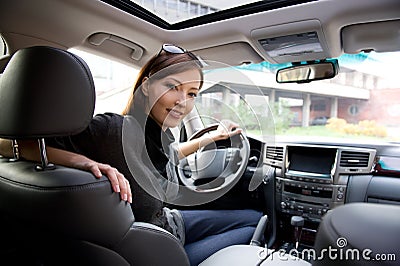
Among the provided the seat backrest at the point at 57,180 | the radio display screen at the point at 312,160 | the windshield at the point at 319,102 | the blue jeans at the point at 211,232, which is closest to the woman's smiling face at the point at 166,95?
A: the windshield at the point at 319,102

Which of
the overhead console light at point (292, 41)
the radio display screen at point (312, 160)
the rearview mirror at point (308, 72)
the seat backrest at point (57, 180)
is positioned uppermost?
the overhead console light at point (292, 41)

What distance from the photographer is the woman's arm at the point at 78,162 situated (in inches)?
43.3

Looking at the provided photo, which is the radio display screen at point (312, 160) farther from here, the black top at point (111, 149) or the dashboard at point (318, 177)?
the black top at point (111, 149)

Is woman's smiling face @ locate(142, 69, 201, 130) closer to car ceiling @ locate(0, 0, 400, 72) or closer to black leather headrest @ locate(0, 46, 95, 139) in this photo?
black leather headrest @ locate(0, 46, 95, 139)

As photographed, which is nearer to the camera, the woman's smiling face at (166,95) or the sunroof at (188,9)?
the woman's smiling face at (166,95)

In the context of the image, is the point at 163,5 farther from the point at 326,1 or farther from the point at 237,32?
the point at 326,1

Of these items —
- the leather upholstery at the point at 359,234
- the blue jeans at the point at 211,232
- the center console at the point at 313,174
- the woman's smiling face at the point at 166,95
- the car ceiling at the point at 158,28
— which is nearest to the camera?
the leather upholstery at the point at 359,234

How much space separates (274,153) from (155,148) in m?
1.77

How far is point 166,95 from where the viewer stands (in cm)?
161

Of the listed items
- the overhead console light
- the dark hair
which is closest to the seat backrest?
the dark hair

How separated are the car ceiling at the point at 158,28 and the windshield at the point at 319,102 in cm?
26

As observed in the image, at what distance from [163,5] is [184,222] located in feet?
5.13

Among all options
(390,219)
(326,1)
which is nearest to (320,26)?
(326,1)

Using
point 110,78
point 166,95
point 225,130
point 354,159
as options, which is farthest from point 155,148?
point 354,159
